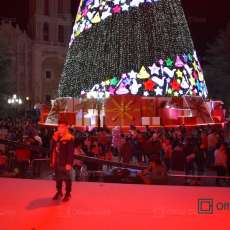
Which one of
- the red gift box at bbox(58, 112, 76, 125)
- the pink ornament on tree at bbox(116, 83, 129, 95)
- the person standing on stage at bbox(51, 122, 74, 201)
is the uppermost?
the pink ornament on tree at bbox(116, 83, 129, 95)

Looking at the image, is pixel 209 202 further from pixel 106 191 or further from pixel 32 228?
pixel 32 228

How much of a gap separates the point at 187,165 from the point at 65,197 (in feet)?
14.5

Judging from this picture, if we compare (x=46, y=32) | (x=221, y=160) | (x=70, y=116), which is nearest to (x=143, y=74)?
(x=70, y=116)

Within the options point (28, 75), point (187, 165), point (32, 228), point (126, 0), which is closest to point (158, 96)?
point (126, 0)

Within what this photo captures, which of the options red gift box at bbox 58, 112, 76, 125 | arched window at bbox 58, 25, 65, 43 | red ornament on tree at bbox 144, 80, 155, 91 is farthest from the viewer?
arched window at bbox 58, 25, 65, 43

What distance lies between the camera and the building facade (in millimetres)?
43094

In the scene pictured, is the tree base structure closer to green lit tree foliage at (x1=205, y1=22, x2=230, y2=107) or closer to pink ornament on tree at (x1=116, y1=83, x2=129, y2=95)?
pink ornament on tree at (x1=116, y1=83, x2=129, y2=95)

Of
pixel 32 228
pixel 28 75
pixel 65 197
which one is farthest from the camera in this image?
pixel 28 75

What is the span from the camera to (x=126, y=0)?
60.8 ft

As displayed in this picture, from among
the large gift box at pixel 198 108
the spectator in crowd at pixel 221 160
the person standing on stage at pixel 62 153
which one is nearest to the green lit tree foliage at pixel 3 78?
the large gift box at pixel 198 108

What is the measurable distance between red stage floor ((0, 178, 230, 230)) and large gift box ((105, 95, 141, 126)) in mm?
9710

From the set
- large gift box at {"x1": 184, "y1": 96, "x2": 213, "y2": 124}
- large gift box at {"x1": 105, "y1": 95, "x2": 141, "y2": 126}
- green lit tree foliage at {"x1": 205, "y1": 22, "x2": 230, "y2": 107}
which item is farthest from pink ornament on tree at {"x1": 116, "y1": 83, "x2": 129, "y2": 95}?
green lit tree foliage at {"x1": 205, "y1": 22, "x2": 230, "y2": 107}

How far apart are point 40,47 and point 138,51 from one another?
2693 centimetres

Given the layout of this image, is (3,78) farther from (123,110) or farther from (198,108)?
(198,108)
